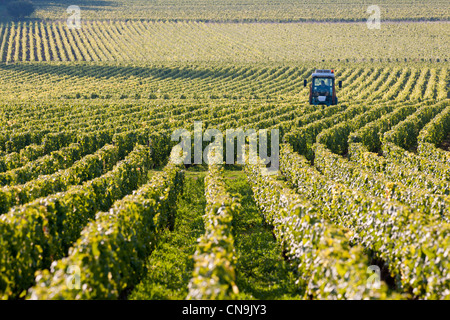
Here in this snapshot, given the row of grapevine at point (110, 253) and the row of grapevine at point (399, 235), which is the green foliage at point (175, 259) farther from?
the row of grapevine at point (399, 235)

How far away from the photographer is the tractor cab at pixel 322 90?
32125mm

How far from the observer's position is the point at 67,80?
56.7 meters

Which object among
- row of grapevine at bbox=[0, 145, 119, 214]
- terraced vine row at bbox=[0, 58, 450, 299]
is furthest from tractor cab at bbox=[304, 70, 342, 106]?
row of grapevine at bbox=[0, 145, 119, 214]

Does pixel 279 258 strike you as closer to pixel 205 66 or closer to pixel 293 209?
pixel 293 209

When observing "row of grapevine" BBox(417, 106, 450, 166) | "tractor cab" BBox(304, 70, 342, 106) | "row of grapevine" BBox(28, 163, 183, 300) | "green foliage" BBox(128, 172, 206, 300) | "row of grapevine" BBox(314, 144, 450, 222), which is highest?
"tractor cab" BBox(304, 70, 342, 106)

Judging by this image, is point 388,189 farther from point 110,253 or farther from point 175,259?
point 110,253

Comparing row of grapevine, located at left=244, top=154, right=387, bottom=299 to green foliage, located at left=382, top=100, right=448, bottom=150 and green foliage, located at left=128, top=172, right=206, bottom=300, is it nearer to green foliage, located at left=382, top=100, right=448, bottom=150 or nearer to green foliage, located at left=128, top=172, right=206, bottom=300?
green foliage, located at left=128, top=172, right=206, bottom=300

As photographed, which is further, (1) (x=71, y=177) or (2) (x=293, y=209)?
(1) (x=71, y=177)

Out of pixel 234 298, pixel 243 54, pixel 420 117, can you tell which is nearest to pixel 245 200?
pixel 234 298

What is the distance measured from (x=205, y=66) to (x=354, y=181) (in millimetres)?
54582

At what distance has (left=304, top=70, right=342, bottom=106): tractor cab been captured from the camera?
3212cm

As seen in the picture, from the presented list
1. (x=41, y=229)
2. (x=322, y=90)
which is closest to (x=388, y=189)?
(x=41, y=229)

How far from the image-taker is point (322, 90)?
32.9 meters

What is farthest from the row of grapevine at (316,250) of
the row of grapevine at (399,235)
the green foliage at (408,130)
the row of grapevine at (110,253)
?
the green foliage at (408,130)
